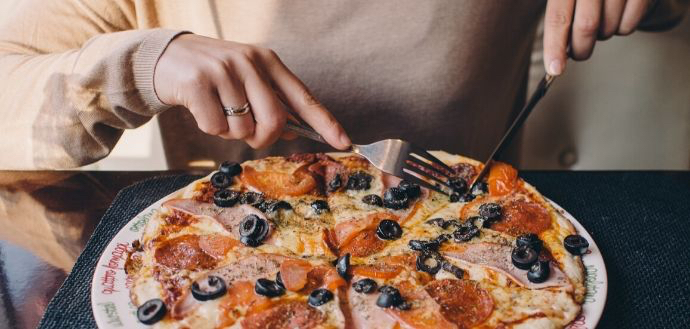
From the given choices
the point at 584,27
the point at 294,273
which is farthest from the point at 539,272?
the point at 584,27

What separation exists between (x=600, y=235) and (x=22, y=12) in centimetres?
171

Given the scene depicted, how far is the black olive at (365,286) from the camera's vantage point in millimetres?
1238

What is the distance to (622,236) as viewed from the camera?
1.61m

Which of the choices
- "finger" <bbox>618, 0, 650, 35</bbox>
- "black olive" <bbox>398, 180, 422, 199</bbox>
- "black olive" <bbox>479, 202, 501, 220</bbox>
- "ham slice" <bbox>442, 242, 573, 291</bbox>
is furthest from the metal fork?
"finger" <bbox>618, 0, 650, 35</bbox>

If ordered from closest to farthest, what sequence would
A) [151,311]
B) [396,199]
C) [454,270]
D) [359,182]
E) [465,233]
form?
[151,311], [454,270], [465,233], [396,199], [359,182]

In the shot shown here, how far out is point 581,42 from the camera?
166cm

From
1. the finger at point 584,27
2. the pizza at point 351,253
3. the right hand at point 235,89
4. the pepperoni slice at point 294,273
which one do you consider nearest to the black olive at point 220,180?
the pizza at point 351,253

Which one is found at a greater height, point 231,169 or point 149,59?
point 149,59

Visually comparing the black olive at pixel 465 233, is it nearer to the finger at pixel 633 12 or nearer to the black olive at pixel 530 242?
the black olive at pixel 530 242

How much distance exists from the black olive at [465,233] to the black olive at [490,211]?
65 millimetres

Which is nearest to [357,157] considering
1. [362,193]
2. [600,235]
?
[362,193]

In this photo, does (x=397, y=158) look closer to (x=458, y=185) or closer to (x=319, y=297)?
(x=458, y=185)

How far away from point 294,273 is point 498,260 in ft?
1.40

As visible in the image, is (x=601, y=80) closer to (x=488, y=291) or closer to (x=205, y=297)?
(x=488, y=291)
